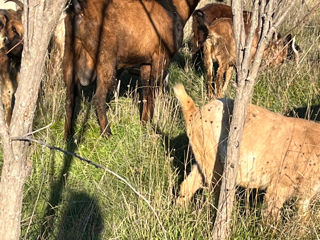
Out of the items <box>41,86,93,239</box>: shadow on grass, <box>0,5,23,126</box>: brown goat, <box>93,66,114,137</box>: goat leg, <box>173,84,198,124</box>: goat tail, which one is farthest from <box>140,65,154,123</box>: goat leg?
<box>173,84,198,124</box>: goat tail

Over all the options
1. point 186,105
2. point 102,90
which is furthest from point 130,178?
point 102,90

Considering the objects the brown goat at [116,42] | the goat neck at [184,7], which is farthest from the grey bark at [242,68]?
the goat neck at [184,7]

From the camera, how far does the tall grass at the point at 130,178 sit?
4.11 meters

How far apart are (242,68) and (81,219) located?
74.5 inches

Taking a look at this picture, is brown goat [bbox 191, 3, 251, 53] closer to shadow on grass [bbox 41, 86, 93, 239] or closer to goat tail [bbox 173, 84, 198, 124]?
shadow on grass [bbox 41, 86, 93, 239]

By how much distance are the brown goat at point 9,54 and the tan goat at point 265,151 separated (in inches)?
88.6

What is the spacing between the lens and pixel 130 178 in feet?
16.5

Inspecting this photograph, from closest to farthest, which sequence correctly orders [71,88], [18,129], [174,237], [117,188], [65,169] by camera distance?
[18,129]
[174,237]
[117,188]
[65,169]
[71,88]

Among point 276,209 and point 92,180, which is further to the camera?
point 92,180

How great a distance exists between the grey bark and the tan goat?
698 mm

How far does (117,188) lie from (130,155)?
28.4 inches

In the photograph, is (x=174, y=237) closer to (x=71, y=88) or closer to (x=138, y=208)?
(x=138, y=208)

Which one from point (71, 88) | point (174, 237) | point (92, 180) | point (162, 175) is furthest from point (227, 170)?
point (71, 88)

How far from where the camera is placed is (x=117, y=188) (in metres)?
4.80
